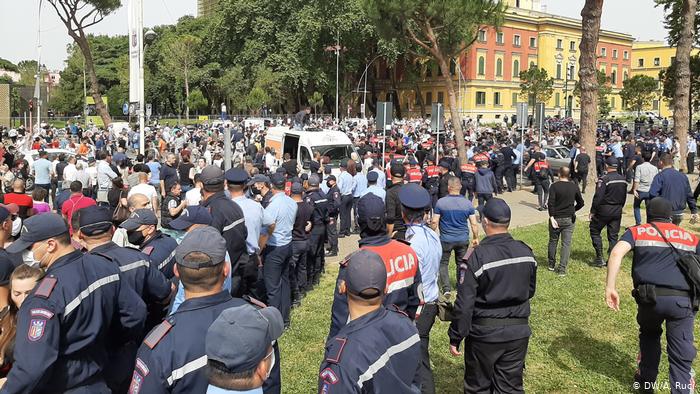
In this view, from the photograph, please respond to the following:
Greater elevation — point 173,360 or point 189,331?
point 189,331

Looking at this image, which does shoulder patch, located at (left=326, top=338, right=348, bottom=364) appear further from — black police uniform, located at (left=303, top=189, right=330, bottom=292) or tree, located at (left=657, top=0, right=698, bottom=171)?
tree, located at (left=657, top=0, right=698, bottom=171)

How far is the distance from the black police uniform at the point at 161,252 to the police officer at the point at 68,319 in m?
1.00

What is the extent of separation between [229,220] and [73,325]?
9.72 ft

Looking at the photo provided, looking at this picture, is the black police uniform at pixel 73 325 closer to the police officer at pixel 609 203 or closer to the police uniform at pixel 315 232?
the police uniform at pixel 315 232

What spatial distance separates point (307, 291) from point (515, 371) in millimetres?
5327

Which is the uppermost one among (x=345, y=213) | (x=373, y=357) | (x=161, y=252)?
(x=161, y=252)

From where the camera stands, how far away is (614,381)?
6.20 meters

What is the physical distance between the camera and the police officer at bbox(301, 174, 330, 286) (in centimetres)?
959

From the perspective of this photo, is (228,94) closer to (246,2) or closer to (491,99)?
(246,2)

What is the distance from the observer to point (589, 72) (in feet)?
68.3

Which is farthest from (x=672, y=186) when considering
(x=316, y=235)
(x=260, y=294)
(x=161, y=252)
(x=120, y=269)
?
(x=120, y=269)

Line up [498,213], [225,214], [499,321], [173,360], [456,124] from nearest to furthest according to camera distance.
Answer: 1. [173,360]
2. [499,321]
3. [498,213]
4. [225,214]
5. [456,124]

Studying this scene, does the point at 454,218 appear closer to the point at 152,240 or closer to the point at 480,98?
the point at 152,240

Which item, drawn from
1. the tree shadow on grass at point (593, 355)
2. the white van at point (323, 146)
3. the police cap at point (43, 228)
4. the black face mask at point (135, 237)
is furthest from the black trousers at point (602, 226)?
the white van at point (323, 146)
